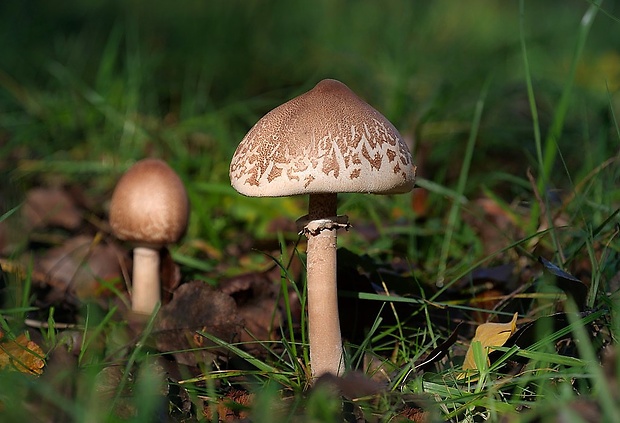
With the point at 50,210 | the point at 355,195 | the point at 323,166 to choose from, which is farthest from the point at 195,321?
the point at 50,210

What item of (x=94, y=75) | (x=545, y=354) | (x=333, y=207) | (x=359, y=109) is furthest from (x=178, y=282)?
(x=94, y=75)

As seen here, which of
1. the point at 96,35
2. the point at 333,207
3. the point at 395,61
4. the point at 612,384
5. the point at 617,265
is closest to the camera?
the point at 612,384

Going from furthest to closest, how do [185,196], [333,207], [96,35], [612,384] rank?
[96,35]
[185,196]
[333,207]
[612,384]

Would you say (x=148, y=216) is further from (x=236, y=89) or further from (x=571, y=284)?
(x=236, y=89)

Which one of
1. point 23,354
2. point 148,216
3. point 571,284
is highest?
point 148,216

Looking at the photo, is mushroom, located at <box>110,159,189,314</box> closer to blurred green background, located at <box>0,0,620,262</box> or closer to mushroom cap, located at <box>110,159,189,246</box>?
mushroom cap, located at <box>110,159,189,246</box>

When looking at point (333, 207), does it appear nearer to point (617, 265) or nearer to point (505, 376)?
point (505, 376)
